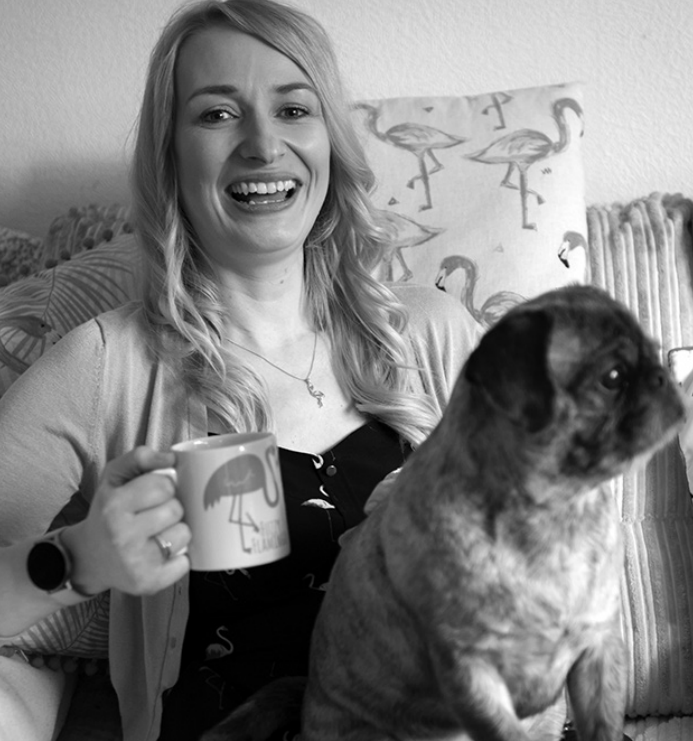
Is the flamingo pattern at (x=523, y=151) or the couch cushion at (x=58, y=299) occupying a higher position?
the flamingo pattern at (x=523, y=151)

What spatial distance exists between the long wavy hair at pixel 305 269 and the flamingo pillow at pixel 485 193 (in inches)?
5.6

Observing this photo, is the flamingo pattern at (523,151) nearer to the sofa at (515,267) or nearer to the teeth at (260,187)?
the sofa at (515,267)

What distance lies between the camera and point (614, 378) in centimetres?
77

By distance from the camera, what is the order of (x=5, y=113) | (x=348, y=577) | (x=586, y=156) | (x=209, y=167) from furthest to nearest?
(x=5, y=113)
(x=586, y=156)
(x=209, y=167)
(x=348, y=577)

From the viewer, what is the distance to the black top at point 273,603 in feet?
3.90

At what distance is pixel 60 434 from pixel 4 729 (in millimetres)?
363

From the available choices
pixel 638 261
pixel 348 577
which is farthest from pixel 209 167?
pixel 638 261

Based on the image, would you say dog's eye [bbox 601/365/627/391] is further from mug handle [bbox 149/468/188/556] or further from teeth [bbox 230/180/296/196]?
teeth [bbox 230/180/296/196]

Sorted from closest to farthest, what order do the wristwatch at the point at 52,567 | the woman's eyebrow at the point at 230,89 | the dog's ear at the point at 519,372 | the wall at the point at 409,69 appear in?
the dog's ear at the point at 519,372 → the wristwatch at the point at 52,567 → the woman's eyebrow at the point at 230,89 → the wall at the point at 409,69

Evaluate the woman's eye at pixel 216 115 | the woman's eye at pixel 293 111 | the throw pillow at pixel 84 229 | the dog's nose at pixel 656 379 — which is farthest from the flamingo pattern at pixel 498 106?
the dog's nose at pixel 656 379

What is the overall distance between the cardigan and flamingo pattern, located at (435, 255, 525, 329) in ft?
1.67

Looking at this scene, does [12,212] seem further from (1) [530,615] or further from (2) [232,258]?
(1) [530,615]

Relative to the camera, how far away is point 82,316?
1.55 meters

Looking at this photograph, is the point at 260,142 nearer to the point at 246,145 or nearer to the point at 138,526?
the point at 246,145
